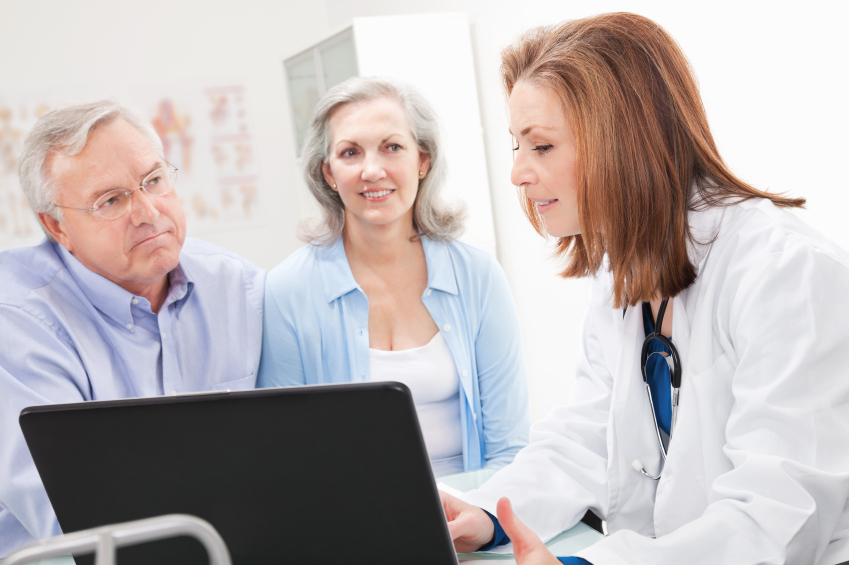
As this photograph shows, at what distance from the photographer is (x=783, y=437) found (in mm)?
842

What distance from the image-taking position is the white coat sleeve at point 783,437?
0.81 metres

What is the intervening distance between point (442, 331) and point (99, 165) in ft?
2.90

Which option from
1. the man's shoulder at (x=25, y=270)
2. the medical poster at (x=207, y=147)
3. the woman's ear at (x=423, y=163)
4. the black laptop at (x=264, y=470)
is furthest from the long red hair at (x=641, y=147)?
the medical poster at (x=207, y=147)

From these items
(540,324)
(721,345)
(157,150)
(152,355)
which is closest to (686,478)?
(721,345)

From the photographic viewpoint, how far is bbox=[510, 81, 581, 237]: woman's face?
109 centimetres

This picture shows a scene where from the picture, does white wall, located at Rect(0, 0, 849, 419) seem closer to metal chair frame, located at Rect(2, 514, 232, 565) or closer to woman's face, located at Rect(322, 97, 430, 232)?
woman's face, located at Rect(322, 97, 430, 232)

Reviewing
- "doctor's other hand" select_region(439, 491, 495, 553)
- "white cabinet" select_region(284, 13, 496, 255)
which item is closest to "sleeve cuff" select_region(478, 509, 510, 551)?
"doctor's other hand" select_region(439, 491, 495, 553)

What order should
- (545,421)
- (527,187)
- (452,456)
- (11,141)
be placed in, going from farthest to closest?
1. (11,141)
2. (452,456)
3. (545,421)
4. (527,187)

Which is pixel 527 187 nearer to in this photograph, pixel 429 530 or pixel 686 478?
pixel 686 478

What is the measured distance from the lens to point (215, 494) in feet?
2.37

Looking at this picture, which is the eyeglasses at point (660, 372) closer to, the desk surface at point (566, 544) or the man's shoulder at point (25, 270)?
the desk surface at point (566, 544)

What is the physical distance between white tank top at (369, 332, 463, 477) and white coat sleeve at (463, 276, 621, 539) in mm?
474

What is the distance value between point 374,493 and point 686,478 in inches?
22.0

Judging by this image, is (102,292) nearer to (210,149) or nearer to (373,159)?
(373,159)
